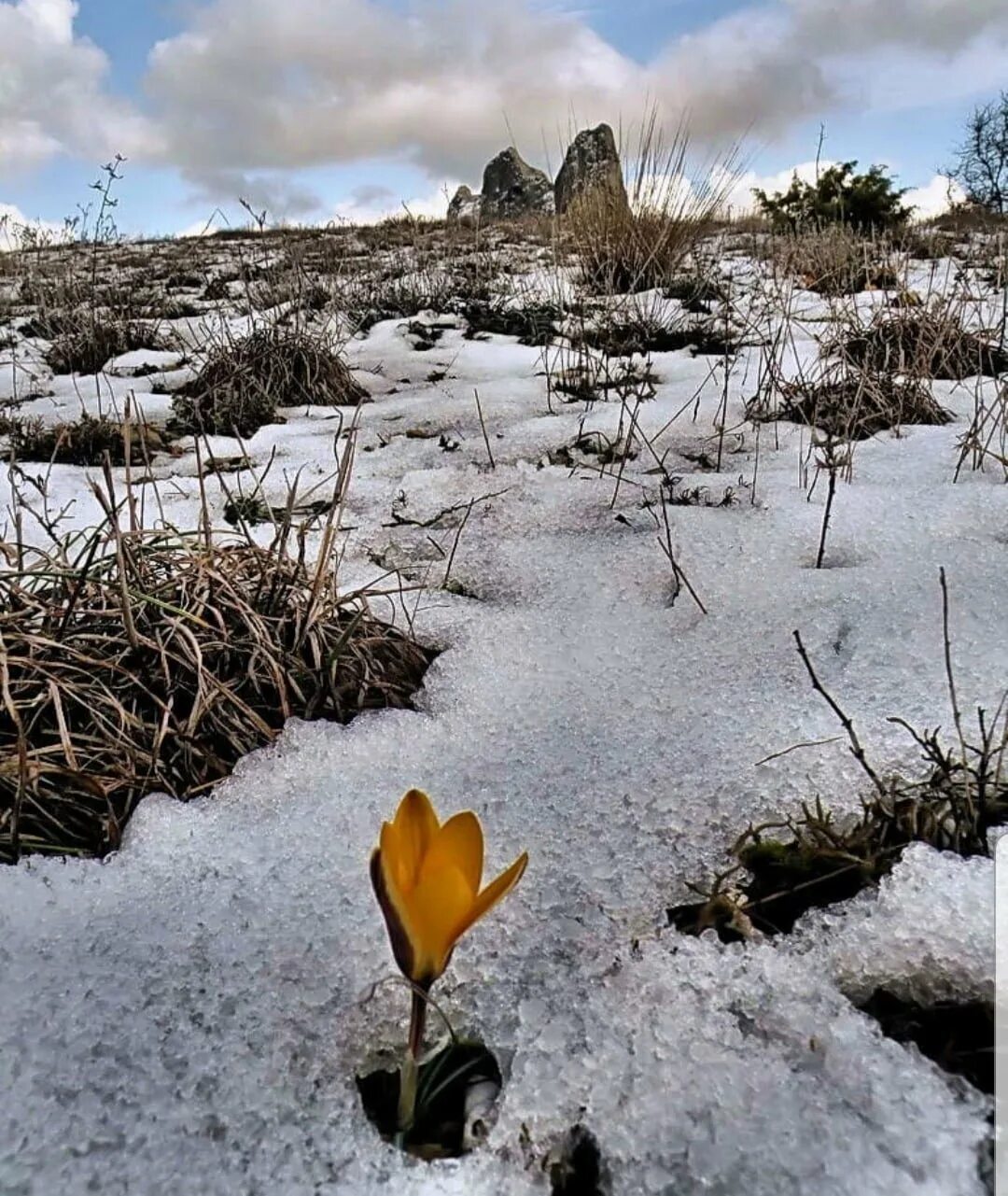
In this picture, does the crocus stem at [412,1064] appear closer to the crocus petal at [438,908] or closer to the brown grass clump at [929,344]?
the crocus petal at [438,908]

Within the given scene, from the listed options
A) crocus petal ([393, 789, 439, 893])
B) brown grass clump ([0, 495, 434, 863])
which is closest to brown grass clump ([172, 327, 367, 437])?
brown grass clump ([0, 495, 434, 863])

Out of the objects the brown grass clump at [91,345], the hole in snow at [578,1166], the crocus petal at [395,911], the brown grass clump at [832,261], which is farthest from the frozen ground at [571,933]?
the brown grass clump at [91,345]

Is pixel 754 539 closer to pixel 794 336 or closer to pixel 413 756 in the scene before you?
pixel 413 756

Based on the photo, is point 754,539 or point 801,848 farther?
point 754,539

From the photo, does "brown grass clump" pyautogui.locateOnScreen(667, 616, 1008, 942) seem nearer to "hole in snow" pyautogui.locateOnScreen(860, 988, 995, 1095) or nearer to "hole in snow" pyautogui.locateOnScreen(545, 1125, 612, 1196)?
"hole in snow" pyautogui.locateOnScreen(860, 988, 995, 1095)

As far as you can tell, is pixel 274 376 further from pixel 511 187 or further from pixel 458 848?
pixel 511 187

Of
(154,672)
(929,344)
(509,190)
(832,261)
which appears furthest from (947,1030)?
(509,190)

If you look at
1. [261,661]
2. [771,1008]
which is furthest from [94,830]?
[771,1008]
